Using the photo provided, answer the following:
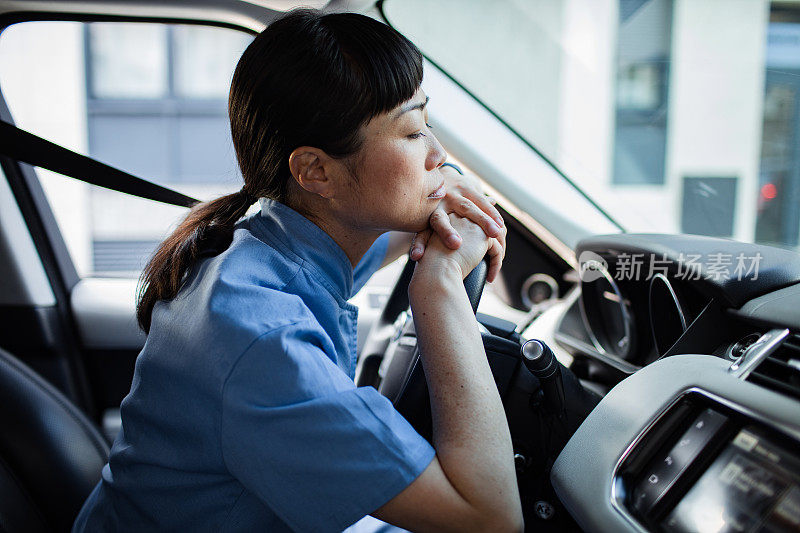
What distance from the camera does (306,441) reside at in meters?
0.70

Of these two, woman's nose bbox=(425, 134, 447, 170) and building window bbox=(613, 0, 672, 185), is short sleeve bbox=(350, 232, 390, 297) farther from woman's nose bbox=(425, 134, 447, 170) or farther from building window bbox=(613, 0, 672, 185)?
building window bbox=(613, 0, 672, 185)

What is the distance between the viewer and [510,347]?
100 cm

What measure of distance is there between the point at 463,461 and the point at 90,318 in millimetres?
1643

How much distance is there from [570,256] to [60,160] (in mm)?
1233

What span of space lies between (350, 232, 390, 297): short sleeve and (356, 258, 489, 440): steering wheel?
62 millimetres

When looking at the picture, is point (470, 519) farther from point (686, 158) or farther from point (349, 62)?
point (686, 158)

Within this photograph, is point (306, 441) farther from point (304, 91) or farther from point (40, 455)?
point (40, 455)

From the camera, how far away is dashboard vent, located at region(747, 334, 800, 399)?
2.41 feet

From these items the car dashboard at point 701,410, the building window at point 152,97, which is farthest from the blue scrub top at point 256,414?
the building window at point 152,97

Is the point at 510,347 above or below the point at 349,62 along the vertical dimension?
below

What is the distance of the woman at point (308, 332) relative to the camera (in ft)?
2.33

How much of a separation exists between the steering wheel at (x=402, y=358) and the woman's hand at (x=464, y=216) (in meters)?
0.03

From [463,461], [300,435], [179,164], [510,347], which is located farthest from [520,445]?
[179,164]

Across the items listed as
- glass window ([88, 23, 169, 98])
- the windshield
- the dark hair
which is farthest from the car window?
the windshield
